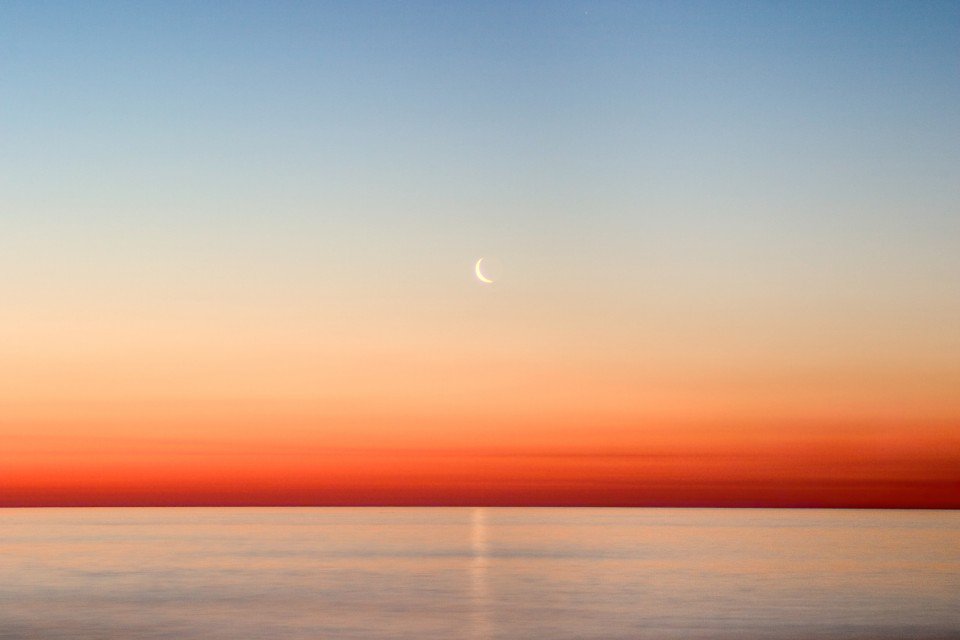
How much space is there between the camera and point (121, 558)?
238 feet

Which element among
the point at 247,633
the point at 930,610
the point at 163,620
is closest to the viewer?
the point at 247,633

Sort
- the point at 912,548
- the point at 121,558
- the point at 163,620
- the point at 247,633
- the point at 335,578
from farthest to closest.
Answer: the point at 912,548 → the point at 121,558 → the point at 335,578 → the point at 163,620 → the point at 247,633

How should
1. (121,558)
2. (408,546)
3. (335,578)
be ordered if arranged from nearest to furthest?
1. (335,578)
2. (121,558)
3. (408,546)

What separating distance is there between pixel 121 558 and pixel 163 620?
38.3 metres

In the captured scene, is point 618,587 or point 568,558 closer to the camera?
point 618,587

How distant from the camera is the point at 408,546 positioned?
9788cm

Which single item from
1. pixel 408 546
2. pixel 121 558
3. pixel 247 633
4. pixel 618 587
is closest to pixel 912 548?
pixel 408 546

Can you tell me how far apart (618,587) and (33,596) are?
26022mm

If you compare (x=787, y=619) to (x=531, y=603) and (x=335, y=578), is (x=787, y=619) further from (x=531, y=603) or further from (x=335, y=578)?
(x=335, y=578)

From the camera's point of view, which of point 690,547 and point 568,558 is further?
point 690,547

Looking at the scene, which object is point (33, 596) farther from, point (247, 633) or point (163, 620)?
point (247, 633)

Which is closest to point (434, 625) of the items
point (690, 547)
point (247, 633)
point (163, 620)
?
point (247, 633)

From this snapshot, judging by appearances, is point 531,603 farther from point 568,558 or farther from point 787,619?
point 568,558

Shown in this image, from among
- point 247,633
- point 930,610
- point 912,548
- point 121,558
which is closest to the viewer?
point 247,633
